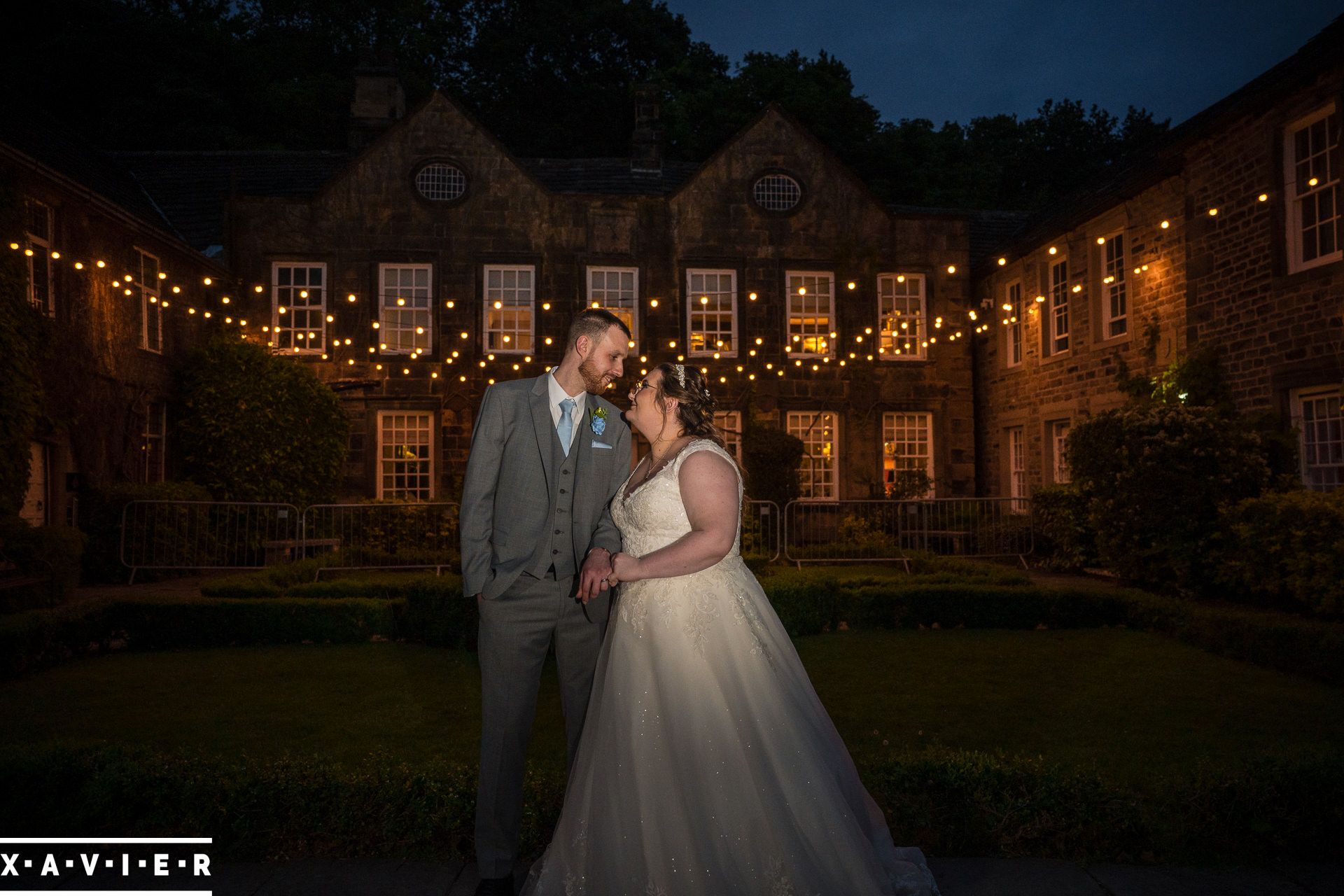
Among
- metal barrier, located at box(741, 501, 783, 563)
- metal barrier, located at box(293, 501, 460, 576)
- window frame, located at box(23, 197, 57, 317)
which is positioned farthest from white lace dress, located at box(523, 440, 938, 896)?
window frame, located at box(23, 197, 57, 317)

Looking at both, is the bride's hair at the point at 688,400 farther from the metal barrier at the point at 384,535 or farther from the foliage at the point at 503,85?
the foliage at the point at 503,85

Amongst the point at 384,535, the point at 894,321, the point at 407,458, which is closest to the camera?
the point at 384,535

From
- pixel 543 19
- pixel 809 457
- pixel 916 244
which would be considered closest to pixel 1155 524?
pixel 809 457

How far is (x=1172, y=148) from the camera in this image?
14.3m


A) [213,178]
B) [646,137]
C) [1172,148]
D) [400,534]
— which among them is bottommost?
[400,534]

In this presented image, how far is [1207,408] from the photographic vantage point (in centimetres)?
1225

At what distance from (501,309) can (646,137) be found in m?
5.76

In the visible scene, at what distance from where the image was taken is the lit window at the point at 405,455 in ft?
65.1

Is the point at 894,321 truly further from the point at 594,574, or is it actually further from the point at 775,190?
the point at 594,574

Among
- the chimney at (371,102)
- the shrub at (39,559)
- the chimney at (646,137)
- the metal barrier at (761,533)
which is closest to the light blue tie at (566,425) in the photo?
the shrub at (39,559)

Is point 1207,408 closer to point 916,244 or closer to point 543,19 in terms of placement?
point 916,244

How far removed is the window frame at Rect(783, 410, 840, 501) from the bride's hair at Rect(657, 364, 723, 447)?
1695cm

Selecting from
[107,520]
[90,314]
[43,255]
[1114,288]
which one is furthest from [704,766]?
[1114,288]

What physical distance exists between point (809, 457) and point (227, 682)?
48.9 feet
